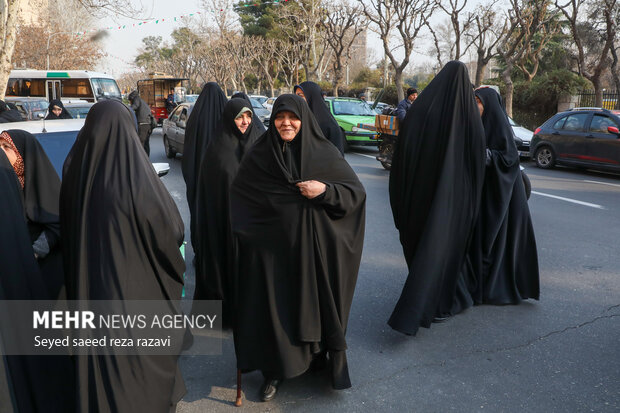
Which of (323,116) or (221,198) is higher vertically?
(323,116)

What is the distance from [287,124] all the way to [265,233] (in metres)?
0.62

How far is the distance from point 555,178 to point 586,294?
755 cm

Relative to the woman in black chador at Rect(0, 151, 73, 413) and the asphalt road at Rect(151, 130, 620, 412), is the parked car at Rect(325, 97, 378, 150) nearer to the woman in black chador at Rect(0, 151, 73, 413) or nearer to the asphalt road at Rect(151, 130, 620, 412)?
the asphalt road at Rect(151, 130, 620, 412)

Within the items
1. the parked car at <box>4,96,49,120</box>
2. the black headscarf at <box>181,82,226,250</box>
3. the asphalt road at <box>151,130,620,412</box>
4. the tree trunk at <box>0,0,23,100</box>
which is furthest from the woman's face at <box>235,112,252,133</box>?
the parked car at <box>4,96,49,120</box>

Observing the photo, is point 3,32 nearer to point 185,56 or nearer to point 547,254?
point 547,254

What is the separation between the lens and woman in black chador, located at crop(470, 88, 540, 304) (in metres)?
4.32

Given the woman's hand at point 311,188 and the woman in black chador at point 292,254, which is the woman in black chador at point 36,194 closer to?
the woman in black chador at point 292,254

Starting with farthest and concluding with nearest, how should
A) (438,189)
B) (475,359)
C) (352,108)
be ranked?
1. (352,108)
2. (438,189)
3. (475,359)

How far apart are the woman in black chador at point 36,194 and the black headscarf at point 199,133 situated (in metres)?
2.14

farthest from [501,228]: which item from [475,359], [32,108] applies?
[32,108]

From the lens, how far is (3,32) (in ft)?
40.0

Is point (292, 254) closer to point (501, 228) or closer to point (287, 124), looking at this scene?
point (287, 124)

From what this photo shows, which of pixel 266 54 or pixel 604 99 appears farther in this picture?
pixel 266 54

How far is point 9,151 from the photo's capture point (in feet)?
9.27
